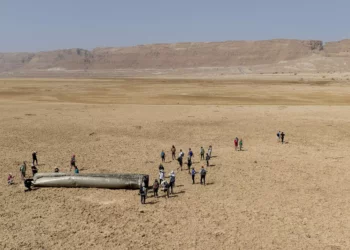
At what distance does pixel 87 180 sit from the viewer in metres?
18.3

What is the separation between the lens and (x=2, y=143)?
27422mm

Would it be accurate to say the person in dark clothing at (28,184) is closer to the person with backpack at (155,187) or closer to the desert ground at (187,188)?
the desert ground at (187,188)

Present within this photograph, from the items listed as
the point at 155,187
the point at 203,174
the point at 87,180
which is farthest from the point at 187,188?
the point at 87,180

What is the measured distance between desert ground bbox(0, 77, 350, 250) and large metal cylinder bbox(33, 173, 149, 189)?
14.7 inches

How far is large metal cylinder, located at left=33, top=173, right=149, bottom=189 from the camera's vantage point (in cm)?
1812

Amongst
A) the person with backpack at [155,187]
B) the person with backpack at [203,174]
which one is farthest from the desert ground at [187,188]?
the person with backpack at [203,174]

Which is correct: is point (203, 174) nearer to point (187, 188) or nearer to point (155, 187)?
point (187, 188)

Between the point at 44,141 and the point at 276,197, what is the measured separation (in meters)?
19.7

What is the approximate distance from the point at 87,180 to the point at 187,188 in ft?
17.8

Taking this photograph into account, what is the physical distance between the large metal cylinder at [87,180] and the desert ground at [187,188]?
0.37m

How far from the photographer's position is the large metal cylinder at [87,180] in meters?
18.1

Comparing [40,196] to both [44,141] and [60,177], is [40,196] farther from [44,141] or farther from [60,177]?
[44,141]

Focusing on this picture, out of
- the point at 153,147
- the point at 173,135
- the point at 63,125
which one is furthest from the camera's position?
the point at 63,125

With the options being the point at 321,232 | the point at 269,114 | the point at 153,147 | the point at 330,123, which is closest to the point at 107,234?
the point at 321,232
